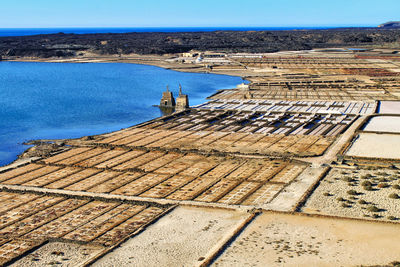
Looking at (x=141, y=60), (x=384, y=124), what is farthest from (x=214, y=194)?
(x=141, y=60)

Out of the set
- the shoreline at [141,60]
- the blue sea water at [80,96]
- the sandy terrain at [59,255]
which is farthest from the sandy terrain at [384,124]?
the shoreline at [141,60]

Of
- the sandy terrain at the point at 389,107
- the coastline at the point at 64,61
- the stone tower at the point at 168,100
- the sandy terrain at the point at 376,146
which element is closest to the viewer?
the sandy terrain at the point at 376,146

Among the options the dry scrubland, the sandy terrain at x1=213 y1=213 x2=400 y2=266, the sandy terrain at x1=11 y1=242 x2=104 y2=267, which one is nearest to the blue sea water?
the dry scrubland

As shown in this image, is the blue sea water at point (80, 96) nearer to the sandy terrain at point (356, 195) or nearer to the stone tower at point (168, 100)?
the stone tower at point (168, 100)

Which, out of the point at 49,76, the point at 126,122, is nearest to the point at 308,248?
the point at 126,122

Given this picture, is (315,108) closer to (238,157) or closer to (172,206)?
(238,157)

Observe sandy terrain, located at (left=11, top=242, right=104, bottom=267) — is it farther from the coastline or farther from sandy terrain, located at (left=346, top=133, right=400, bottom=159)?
sandy terrain, located at (left=346, top=133, right=400, bottom=159)
